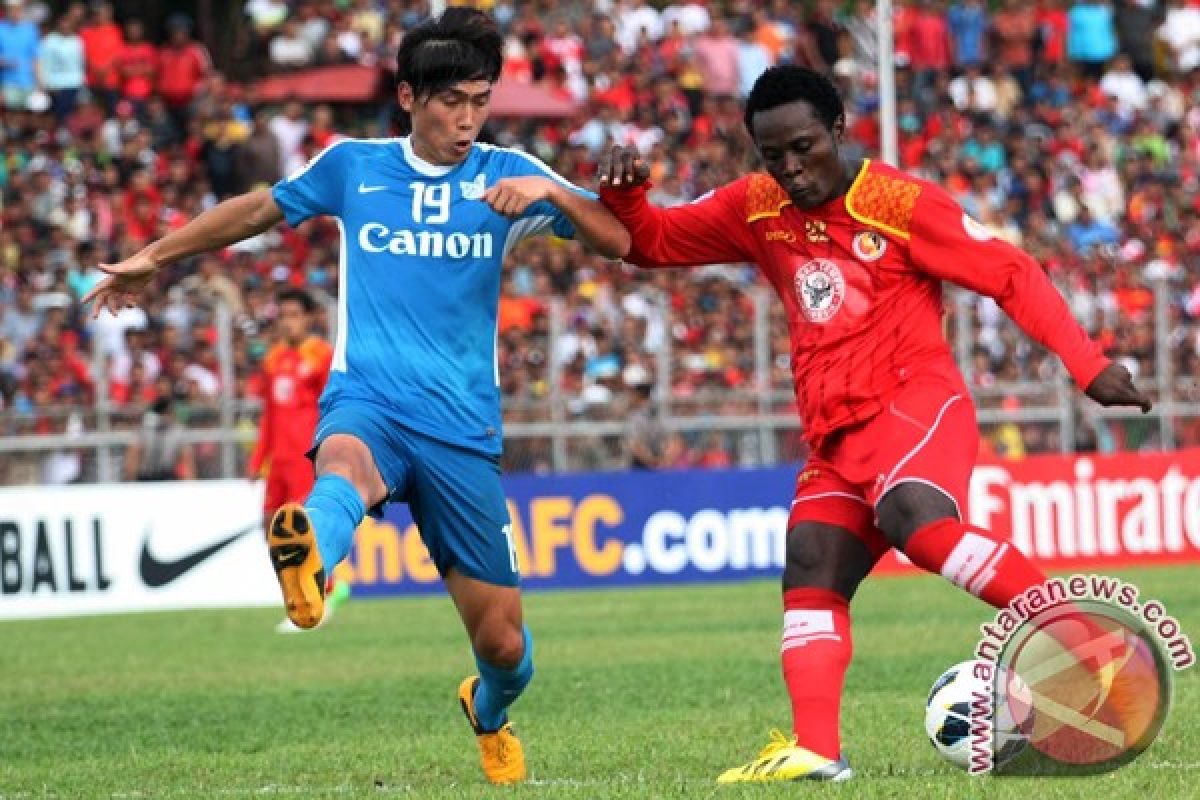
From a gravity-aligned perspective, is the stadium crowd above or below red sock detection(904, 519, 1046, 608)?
above

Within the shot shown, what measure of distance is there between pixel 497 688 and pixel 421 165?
75.5 inches

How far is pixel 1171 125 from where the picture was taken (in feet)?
108

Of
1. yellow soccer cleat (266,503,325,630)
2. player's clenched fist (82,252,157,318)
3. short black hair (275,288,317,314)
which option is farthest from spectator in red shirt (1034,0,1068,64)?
yellow soccer cleat (266,503,325,630)

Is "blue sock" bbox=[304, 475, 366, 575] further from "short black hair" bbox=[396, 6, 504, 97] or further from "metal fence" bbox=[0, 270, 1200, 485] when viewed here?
"metal fence" bbox=[0, 270, 1200, 485]

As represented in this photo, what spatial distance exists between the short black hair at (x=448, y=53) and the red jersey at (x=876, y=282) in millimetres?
1074

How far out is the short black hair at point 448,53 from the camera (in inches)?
334

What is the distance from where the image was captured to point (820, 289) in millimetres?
8180

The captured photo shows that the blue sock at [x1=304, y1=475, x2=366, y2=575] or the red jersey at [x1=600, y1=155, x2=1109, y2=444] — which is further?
the red jersey at [x1=600, y1=155, x2=1109, y2=444]

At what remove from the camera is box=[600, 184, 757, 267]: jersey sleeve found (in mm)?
8477

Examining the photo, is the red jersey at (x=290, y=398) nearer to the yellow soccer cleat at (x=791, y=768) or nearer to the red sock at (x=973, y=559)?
the yellow soccer cleat at (x=791, y=768)

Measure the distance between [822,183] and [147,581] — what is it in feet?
46.8

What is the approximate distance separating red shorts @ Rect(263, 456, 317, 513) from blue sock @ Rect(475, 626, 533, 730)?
9.21m

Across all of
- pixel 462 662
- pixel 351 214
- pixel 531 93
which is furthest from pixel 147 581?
pixel 351 214

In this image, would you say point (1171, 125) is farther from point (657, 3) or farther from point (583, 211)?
Answer: point (583, 211)
